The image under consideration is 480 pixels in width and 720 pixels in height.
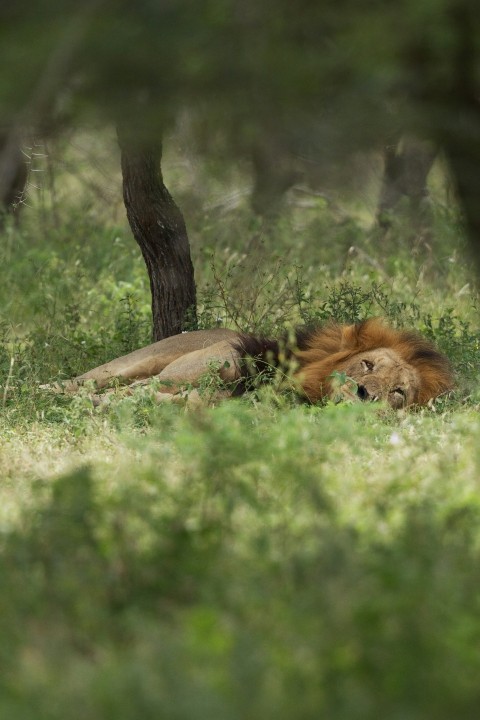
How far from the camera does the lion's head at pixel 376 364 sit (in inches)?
275

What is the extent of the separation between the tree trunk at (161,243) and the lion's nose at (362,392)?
1.83m

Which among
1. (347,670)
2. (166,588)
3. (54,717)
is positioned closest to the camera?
(54,717)

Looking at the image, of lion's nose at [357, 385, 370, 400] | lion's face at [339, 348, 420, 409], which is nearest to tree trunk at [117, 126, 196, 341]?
lion's face at [339, 348, 420, 409]

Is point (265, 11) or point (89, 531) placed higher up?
point (265, 11)

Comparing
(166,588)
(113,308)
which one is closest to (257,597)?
(166,588)

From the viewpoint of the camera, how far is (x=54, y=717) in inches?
93.0

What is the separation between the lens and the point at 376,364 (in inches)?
281

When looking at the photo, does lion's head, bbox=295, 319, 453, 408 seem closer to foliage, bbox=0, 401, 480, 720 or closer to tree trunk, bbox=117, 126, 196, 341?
tree trunk, bbox=117, 126, 196, 341

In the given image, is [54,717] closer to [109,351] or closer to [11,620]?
[11,620]

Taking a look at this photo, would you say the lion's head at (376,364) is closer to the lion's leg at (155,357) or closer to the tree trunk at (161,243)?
the lion's leg at (155,357)

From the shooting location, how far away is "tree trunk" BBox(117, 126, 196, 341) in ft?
26.9

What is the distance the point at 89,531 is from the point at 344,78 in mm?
1526

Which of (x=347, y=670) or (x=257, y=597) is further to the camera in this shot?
(x=257, y=597)

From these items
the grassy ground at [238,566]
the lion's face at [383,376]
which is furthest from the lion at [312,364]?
the grassy ground at [238,566]
